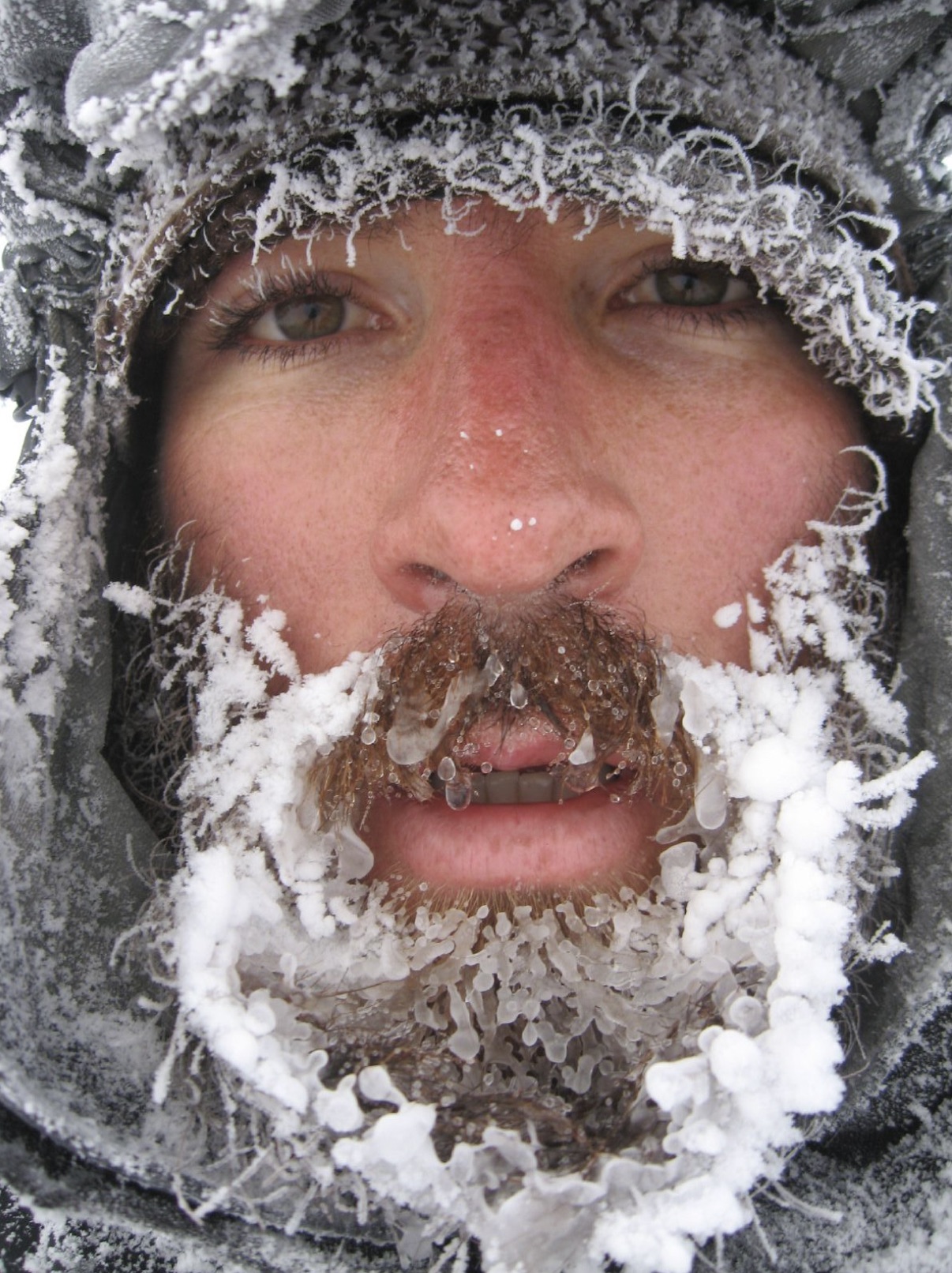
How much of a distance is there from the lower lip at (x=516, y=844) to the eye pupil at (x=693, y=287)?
70 centimetres

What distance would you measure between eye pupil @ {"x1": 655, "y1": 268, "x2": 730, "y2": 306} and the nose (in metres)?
0.17

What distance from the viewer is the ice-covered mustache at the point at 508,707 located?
3.57 ft

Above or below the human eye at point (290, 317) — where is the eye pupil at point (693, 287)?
above

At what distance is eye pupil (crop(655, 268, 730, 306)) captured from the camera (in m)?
1.26

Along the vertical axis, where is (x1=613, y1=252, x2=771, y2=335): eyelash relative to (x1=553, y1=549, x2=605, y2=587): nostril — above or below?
above

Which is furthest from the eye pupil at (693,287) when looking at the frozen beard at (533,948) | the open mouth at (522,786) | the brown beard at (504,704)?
the open mouth at (522,786)

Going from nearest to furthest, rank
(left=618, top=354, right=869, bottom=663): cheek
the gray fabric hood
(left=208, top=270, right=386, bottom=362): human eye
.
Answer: the gray fabric hood, (left=618, top=354, right=869, bottom=663): cheek, (left=208, top=270, right=386, bottom=362): human eye

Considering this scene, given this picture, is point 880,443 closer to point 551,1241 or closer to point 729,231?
point 729,231

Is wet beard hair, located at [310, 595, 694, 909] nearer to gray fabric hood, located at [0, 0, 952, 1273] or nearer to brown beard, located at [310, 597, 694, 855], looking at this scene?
brown beard, located at [310, 597, 694, 855]

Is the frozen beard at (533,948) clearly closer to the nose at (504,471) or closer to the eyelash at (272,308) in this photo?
the nose at (504,471)

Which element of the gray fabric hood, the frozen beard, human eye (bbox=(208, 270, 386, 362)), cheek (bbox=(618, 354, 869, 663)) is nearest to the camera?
the frozen beard

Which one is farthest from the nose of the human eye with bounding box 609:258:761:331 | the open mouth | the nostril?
the open mouth

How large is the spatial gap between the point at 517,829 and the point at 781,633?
0.43 m

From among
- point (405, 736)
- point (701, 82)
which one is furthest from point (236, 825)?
point (701, 82)
